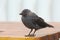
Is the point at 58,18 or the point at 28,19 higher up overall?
the point at 28,19

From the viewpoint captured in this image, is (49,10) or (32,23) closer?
(32,23)

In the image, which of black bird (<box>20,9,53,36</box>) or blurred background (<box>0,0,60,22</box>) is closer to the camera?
black bird (<box>20,9,53,36</box>)

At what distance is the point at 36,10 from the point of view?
2.59 meters

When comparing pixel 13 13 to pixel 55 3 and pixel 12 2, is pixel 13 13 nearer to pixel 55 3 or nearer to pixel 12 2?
pixel 12 2

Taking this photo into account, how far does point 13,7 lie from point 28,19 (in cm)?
130

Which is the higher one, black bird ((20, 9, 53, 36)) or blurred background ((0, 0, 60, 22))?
black bird ((20, 9, 53, 36))

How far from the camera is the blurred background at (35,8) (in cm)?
257

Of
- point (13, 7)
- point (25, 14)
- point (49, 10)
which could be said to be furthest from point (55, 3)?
point (25, 14)

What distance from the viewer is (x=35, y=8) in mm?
2594

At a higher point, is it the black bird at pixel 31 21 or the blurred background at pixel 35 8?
the black bird at pixel 31 21

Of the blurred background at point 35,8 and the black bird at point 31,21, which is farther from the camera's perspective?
the blurred background at point 35,8

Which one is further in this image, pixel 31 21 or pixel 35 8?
pixel 35 8

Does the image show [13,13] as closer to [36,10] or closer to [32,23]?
[36,10]

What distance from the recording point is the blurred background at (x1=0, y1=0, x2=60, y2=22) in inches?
101
